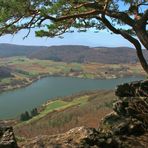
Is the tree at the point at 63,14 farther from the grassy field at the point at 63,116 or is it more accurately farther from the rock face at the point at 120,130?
the grassy field at the point at 63,116

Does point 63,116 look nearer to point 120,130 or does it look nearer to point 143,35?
point 120,130

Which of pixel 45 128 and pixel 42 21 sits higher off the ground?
pixel 42 21

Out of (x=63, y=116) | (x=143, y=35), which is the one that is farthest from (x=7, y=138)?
(x=63, y=116)

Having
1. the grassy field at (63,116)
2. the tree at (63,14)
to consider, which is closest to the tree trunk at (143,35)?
the tree at (63,14)

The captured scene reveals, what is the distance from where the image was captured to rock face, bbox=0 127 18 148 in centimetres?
998

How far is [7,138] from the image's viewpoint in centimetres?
1023

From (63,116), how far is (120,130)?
332ft

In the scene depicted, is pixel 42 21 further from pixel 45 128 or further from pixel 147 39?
pixel 45 128

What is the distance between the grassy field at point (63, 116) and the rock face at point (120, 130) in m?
56.7

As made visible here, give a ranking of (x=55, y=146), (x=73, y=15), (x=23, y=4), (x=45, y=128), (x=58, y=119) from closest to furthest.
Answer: (x=55, y=146) → (x=23, y=4) → (x=73, y=15) → (x=45, y=128) → (x=58, y=119)

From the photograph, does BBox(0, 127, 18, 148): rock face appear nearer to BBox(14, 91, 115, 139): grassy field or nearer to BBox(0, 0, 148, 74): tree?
BBox(0, 0, 148, 74): tree

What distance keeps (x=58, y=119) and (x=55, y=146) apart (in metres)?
101

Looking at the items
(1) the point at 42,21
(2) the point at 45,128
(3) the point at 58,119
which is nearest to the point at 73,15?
(1) the point at 42,21

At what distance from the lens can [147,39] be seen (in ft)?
40.2
